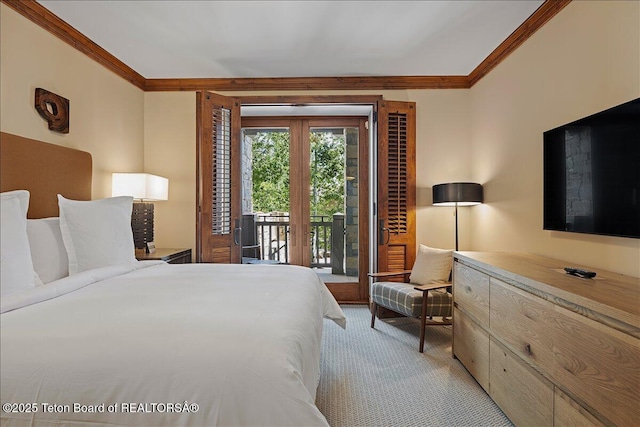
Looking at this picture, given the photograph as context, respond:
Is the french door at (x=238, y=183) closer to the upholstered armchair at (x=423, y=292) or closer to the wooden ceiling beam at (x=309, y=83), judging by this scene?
the wooden ceiling beam at (x=309, y=83)

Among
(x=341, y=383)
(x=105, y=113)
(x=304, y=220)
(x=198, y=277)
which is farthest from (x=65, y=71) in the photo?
(x=341, y=383)

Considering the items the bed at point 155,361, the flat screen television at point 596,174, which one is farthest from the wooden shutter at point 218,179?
the flat screen television at point 596,174

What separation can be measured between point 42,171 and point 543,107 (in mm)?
3695

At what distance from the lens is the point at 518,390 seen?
179 centimetres

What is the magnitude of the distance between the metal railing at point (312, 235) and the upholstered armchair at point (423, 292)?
112 cm

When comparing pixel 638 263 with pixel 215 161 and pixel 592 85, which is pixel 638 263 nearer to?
pixel 592 85

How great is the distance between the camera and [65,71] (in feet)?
9.11

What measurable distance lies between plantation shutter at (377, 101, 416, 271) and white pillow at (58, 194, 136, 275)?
2.51m

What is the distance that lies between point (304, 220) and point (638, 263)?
3.36 m

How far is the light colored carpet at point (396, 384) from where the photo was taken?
1.98m

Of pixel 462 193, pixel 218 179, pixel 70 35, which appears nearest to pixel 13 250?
pixel 70 35

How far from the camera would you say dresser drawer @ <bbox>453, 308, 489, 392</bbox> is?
218cm

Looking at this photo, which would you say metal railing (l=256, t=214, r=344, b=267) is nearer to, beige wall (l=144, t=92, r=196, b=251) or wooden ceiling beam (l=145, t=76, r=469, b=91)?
beige wall (l=144, t=92, r=196, b=251)

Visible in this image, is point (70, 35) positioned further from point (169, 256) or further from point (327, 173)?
point (327, 173)
